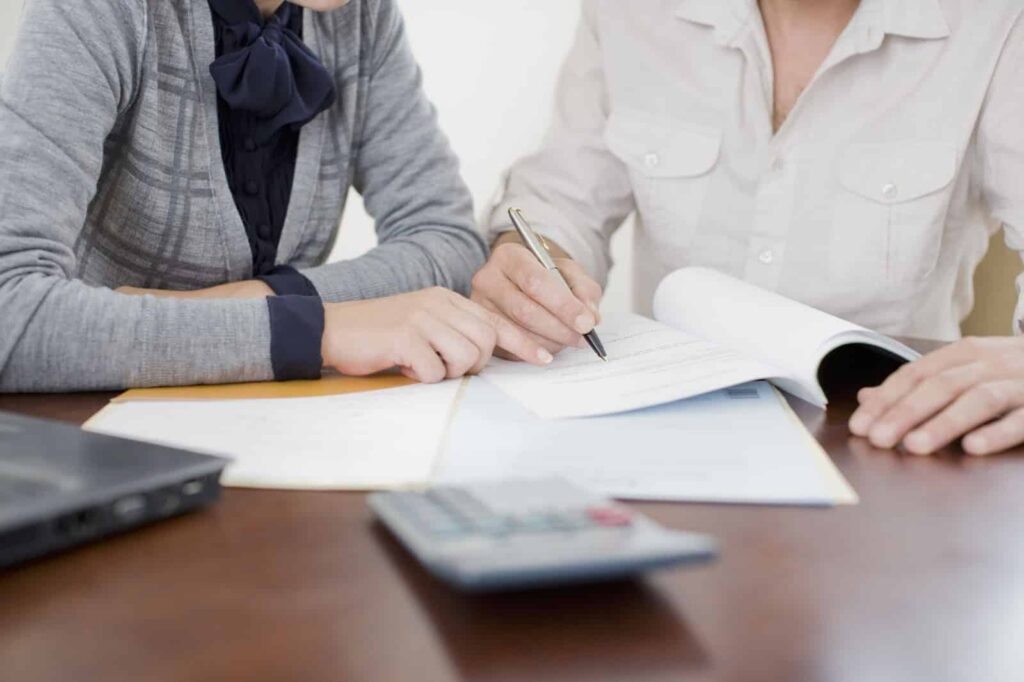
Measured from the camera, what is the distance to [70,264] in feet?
3.02

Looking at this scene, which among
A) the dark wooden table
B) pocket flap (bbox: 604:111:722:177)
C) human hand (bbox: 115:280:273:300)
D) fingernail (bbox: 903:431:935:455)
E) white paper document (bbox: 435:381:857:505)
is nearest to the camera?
the dark wooden table

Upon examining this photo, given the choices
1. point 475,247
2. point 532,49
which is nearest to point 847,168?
point 475,247

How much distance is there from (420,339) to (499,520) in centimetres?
43

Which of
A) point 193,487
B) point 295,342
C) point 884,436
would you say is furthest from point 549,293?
point 193,487

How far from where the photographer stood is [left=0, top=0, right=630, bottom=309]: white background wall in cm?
271

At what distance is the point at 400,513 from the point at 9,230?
20.9 inches

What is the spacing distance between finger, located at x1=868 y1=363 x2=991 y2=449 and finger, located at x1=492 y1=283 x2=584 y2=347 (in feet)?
0.99

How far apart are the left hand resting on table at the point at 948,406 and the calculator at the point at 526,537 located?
12.3 inches

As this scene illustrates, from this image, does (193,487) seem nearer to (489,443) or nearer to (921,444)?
(489,443)

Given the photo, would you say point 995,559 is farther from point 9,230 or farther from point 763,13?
point 763,13

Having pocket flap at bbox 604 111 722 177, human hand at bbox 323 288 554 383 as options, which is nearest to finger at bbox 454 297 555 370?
human hand at bbox 323 288 554 383

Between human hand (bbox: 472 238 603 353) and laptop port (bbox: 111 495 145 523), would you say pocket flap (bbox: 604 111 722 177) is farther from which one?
laptop port (bbox: 111 495 145 523)

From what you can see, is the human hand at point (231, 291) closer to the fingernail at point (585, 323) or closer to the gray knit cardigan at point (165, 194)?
the gray knit cardigan at point (165, 194)

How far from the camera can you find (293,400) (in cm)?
82
